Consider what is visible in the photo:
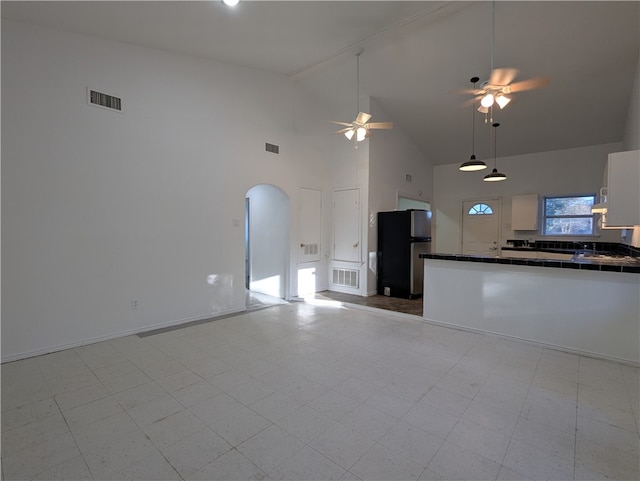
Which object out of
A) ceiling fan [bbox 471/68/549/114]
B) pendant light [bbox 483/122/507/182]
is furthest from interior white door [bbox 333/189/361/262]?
ceiling fan [bbox 471/68/549/114]

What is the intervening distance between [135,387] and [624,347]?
4692 millimetres

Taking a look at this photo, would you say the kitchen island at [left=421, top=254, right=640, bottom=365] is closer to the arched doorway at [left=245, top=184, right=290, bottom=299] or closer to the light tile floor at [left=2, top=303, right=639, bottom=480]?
A: the light tile floor at [left=2, top=303, right=639, bottom=480]

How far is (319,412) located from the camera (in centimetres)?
225

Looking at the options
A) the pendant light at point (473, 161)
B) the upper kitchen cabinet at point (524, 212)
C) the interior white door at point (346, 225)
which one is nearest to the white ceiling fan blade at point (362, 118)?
the pendant light at point (473, 161)

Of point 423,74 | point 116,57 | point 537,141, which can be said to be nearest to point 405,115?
point 423,74

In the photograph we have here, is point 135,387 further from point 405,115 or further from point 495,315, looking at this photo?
point 405,115

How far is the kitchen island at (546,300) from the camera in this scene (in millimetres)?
3053

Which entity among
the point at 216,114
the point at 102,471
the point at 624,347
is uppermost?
the point at 216,114

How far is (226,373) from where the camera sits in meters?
2.87

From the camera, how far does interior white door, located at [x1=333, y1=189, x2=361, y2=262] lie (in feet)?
20.0

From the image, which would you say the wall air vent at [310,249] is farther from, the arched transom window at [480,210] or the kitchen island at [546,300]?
the arched transom window at [480,210]

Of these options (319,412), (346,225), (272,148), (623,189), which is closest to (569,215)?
(623,189)

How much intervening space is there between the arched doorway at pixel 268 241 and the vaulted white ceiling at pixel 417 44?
231 centimetres

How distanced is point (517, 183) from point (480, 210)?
3.36 feet
